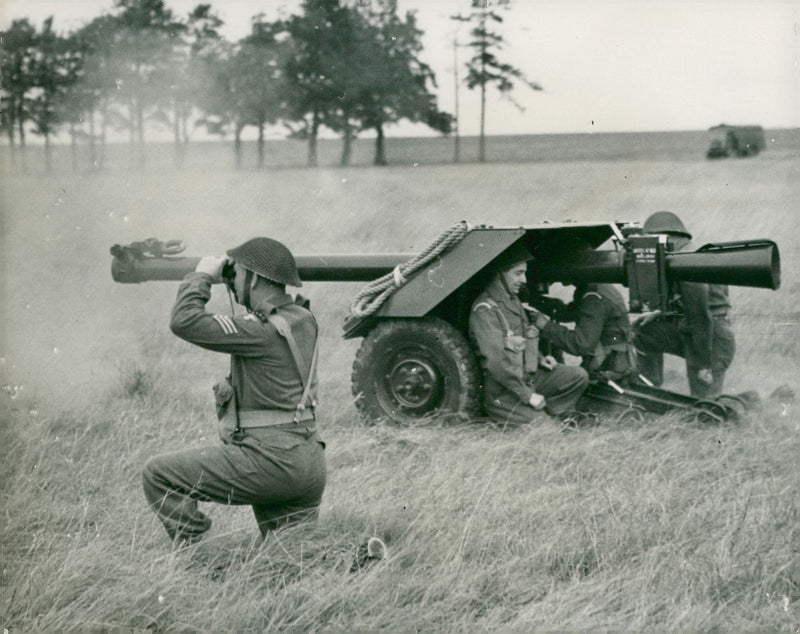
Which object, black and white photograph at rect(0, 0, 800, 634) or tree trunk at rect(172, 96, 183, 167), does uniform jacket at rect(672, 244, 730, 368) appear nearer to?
black and white photograph at rect(0, 0, 800, 634)

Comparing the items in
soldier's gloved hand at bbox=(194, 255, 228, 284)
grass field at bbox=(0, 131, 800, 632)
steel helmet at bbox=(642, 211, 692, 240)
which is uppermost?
steel helmet at bbox=(642, 211, 692, 240)

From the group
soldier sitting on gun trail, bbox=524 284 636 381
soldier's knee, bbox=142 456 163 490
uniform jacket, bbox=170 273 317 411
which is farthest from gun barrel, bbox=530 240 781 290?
soldier's knee, bbox=142 456 163 490

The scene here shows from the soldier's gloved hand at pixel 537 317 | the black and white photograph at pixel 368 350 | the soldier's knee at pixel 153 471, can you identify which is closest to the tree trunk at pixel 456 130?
the black and white photograph at pixel 368 350

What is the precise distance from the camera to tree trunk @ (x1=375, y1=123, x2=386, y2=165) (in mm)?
10242

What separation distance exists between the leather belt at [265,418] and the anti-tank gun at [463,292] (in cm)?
246

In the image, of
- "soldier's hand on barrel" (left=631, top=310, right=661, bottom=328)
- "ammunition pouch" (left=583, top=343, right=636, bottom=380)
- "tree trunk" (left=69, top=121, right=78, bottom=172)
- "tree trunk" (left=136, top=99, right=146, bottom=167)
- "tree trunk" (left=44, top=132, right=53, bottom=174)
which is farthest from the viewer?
"tree trunk" (left=136, top=99, right=146, bottom=167)

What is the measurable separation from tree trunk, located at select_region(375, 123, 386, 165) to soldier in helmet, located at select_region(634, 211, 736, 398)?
9.95ft

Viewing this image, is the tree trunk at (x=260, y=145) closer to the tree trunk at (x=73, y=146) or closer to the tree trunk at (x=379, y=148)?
the tree trunk at (x=379, y=148)

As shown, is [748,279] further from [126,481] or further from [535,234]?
[126,481]

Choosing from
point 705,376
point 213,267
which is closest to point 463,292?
point 705,376

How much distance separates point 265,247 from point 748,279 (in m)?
3.57

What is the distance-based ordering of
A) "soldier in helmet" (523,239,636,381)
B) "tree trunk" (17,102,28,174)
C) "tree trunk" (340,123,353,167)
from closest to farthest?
"soldier in helmet" (523,239,636,381) → "tree trunk" (17,102,28,174) → "tree trunk" (340,123,353,167)

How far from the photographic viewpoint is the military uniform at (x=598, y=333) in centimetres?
760

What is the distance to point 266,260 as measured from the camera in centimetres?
471
